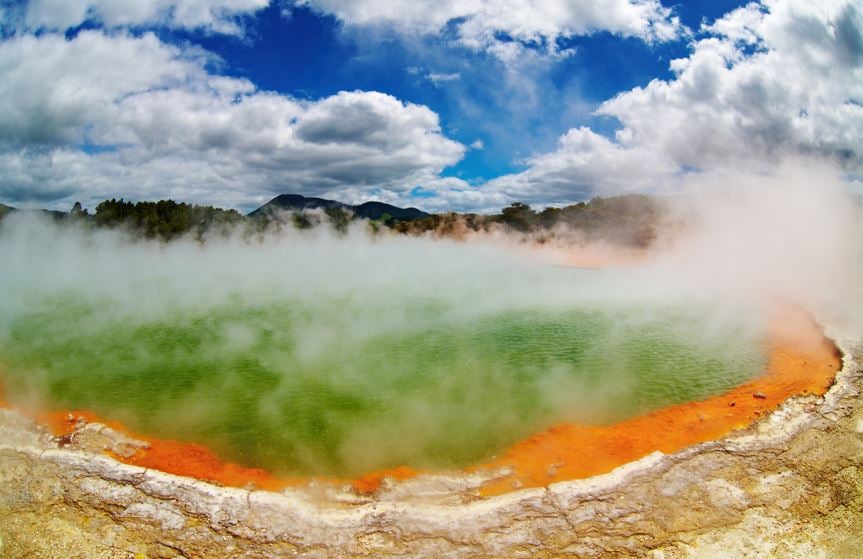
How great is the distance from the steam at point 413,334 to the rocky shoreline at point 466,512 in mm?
1061

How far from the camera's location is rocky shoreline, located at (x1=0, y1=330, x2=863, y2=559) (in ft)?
15.6

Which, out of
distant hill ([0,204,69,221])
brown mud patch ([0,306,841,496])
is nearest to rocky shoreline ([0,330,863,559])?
brown mud patch ([0,306,841,496])

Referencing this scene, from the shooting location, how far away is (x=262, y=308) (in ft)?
47.5

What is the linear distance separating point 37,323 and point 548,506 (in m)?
14.7

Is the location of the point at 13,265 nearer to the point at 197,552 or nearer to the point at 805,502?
the point at 197,552

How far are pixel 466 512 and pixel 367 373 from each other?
418cm

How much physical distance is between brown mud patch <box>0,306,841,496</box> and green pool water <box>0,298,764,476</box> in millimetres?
213

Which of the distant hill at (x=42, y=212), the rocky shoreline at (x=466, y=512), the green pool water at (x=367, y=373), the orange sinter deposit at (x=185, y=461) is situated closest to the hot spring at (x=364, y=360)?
the green pool water at (x=367, y=373)

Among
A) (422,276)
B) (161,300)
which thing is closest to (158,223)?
(161,300)

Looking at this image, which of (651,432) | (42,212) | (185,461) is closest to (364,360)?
(185,461)

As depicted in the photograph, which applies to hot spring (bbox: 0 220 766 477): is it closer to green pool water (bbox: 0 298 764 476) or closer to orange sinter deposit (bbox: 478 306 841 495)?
green pool water (bbox: 0 298 764 476)

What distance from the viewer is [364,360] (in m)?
9.73

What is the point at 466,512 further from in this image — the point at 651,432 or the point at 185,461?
the point at 185,461

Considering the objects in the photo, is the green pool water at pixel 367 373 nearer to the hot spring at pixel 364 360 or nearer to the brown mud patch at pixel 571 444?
the hot spring at pixel 364 360
